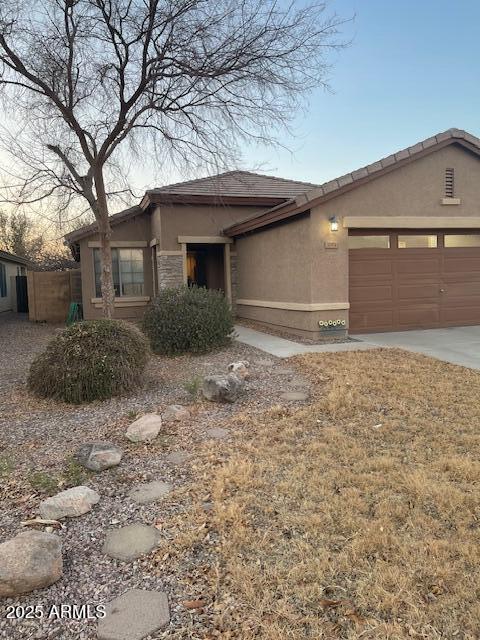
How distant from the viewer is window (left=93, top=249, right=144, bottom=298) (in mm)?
14141

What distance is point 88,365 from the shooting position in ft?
18.7

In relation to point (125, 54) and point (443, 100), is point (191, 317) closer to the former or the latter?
point (125, 54)

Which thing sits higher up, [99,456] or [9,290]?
[9,290]

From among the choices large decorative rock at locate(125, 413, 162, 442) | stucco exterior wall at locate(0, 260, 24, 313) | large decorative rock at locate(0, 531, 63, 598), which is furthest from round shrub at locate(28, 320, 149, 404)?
stucco exterior wall at locate(0, 260, 24, 313)

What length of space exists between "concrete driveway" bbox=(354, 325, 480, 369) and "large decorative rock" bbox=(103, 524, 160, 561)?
5863mm

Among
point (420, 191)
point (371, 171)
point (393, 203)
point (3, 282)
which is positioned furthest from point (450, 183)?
point (3, 282)

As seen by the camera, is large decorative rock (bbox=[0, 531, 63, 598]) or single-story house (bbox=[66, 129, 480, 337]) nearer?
large decorative rock (bbox=[0, 531, 63, 598])

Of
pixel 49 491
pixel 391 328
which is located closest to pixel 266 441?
pixel 49 491

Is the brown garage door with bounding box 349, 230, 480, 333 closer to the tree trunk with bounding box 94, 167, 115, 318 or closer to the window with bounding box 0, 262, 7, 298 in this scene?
the tree trunk with bounding box 94, 167, 115, 318

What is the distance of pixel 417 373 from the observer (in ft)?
21.5

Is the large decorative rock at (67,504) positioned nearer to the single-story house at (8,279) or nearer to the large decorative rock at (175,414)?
the large decorative rock at (175,414)

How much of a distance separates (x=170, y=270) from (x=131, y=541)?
10.7 meters

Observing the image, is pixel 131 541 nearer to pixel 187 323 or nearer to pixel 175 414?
pixel 175 414

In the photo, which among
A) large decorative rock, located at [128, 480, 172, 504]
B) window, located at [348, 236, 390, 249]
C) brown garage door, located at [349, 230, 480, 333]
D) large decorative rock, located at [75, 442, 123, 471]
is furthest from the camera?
brown garage door, located at [349, 230, 480, 333]
